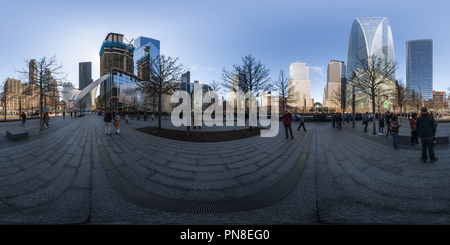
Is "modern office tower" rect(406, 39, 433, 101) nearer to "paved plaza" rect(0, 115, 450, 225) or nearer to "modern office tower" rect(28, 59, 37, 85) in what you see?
"paved plaza" rect(0, 115, 450, 225)

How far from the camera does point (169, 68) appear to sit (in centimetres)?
1377

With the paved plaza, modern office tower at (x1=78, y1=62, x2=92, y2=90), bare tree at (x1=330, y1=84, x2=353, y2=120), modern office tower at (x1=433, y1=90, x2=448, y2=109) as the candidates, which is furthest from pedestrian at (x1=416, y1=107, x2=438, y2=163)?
modern office tower at (x1=78, y1=62, x2=92, y2=90)

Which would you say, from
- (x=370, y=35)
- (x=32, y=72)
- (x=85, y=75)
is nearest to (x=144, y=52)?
(x=32, y=72)

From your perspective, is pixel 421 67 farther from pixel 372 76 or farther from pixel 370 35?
pixel 372 76

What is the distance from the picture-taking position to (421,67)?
389ft

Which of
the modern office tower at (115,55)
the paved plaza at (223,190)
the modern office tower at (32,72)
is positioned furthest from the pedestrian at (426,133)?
the modern office tower at (115,55)

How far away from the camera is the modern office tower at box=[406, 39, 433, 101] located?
114m

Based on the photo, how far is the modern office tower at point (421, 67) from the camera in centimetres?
11450
